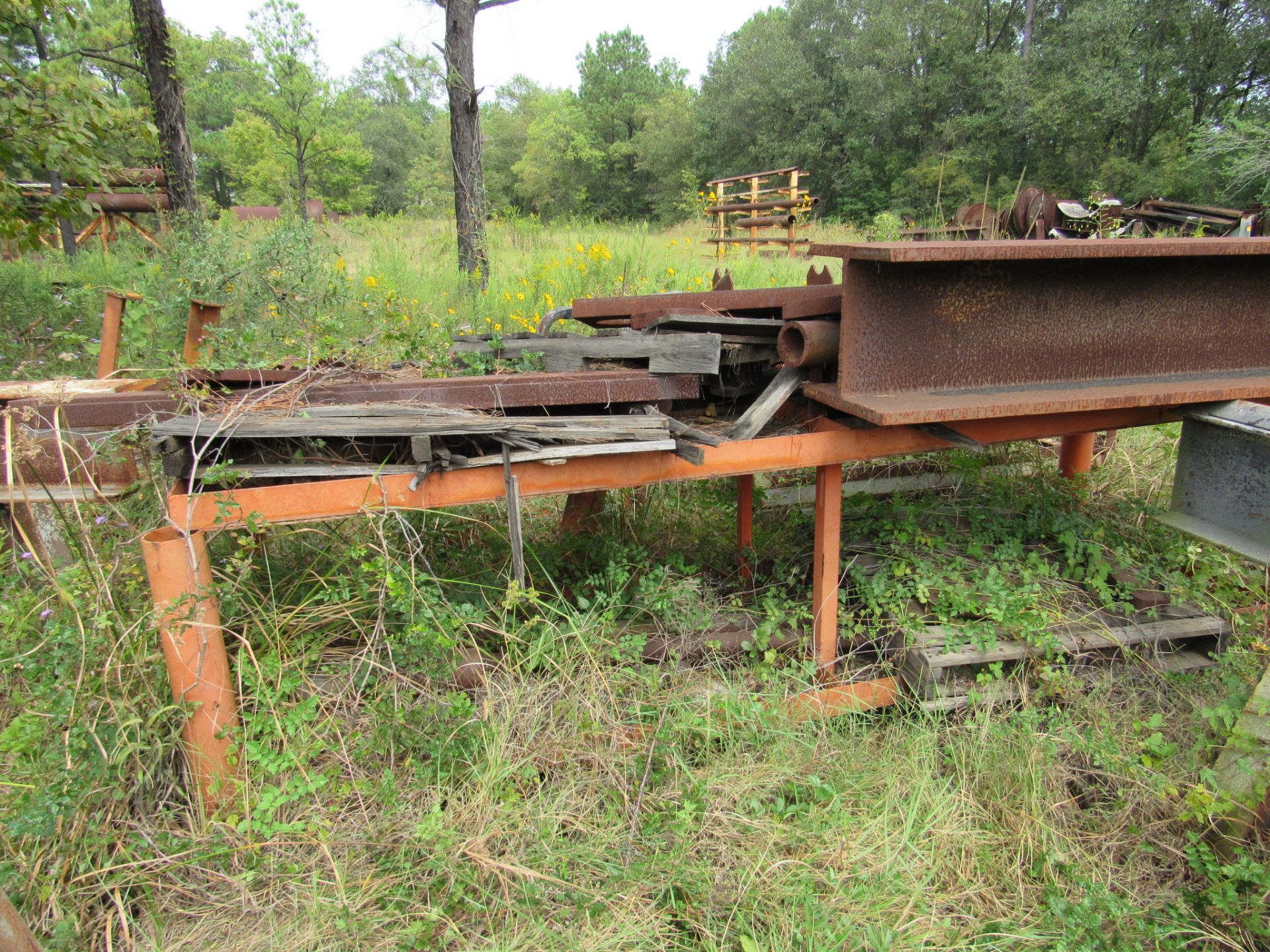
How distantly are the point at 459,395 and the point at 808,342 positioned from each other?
Result: 1.35 metres

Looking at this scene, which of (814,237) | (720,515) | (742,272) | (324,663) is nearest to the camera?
(324,663)

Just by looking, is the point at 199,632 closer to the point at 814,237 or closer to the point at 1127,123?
the point at 814,237

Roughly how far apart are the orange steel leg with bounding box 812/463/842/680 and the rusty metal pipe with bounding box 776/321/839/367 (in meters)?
0.50

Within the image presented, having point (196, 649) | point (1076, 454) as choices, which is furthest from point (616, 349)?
point (1076, 454)

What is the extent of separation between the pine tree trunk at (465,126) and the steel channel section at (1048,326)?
574 cm

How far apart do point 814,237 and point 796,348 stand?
15.4 metres

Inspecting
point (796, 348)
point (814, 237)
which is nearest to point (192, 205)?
point (796, 348)

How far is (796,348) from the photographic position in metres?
2.93

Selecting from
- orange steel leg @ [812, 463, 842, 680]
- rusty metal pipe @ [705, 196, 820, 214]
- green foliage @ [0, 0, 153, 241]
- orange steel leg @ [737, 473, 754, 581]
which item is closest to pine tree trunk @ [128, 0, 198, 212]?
green foliage @ [0, 0, 153, 241]

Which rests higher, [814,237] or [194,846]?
[814,237]

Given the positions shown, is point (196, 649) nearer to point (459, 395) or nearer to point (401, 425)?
point (401, 425)

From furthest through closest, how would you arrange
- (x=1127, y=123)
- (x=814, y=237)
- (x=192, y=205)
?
1. (x=1127, y=123)
2. (x=814, y=237)
3. (x=192, y=205)

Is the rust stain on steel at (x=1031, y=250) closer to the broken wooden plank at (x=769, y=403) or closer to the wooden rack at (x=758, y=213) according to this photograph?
the broken wooden plank at (x=769, y=403)

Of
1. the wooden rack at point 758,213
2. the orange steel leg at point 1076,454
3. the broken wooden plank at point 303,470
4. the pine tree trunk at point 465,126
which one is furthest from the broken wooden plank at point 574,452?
the wooden rack at point 758,213
